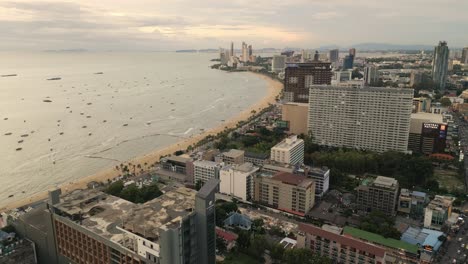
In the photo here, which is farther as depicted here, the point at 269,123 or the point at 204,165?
the point at 269,123

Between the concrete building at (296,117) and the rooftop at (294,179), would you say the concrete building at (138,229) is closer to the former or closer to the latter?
the rooftop at (294,179)

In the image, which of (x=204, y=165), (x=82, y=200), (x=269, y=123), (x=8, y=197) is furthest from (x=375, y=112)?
(x=8, y=197)

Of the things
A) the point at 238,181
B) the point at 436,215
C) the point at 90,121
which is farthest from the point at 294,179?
the point at 90,121

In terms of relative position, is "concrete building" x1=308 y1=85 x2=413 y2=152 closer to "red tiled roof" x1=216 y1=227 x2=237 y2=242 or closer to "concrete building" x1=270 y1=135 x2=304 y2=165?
"concrete building" x1=270 y1=135 x2=304 y2=165

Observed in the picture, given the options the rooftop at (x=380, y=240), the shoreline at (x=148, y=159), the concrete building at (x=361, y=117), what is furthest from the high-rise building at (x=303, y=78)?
the rooftop at (x=380, y=240)

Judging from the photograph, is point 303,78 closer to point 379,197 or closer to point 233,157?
point 233,157

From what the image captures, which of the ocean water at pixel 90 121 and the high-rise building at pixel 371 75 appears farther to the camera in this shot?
the high-rise building at pixel 371 75

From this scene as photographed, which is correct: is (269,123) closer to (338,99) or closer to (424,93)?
(338,99)
